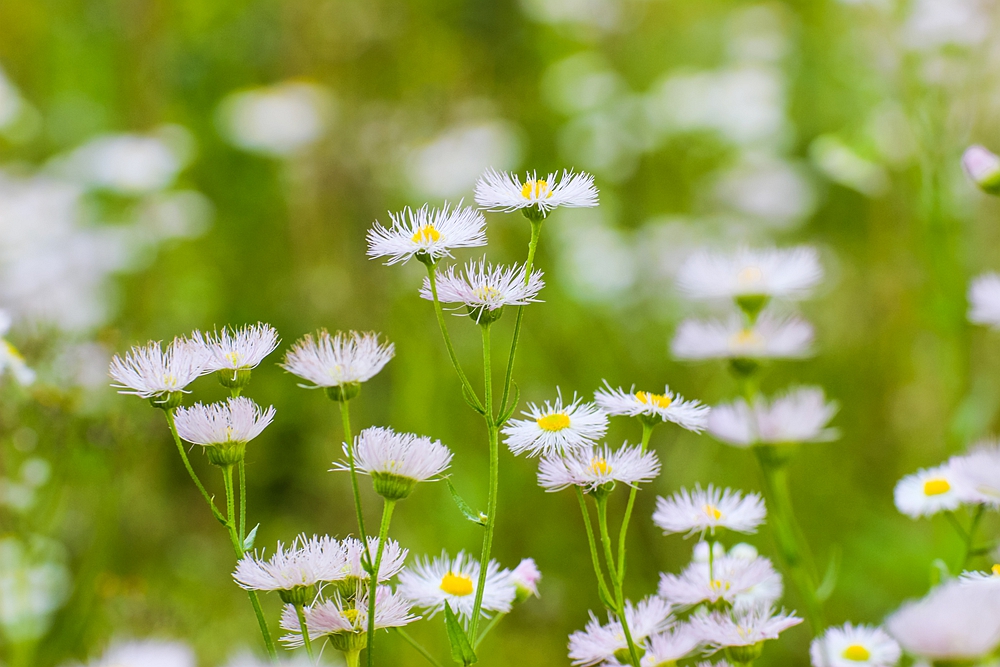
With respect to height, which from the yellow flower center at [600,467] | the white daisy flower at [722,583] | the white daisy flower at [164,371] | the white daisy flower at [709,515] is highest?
the white daisy flower at [164,371]

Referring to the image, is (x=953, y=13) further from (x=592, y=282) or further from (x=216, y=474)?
(x=216, y=474)

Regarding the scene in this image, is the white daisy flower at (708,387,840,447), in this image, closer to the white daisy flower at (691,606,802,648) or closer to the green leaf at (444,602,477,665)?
the white daisy flower at (691,606,802,648)

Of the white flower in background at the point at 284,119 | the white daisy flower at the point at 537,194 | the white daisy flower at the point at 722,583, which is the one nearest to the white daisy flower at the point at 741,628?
the white daisy flower at the point at 722,583

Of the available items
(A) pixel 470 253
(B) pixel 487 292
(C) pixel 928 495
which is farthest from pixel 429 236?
(A) pixel 470 253

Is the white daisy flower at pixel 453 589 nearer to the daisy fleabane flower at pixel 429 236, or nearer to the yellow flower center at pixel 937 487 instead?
the daisy fleabane flower at pixel 429 236

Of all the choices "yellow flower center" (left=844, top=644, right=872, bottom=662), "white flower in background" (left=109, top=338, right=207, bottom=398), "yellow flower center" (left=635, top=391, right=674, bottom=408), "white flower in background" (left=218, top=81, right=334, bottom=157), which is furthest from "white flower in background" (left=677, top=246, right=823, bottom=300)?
"white flower in background" (left=218, top=81, right=334, bottom=157)

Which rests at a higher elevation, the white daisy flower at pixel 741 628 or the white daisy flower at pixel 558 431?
the white daisy flower at pixel 558 431
